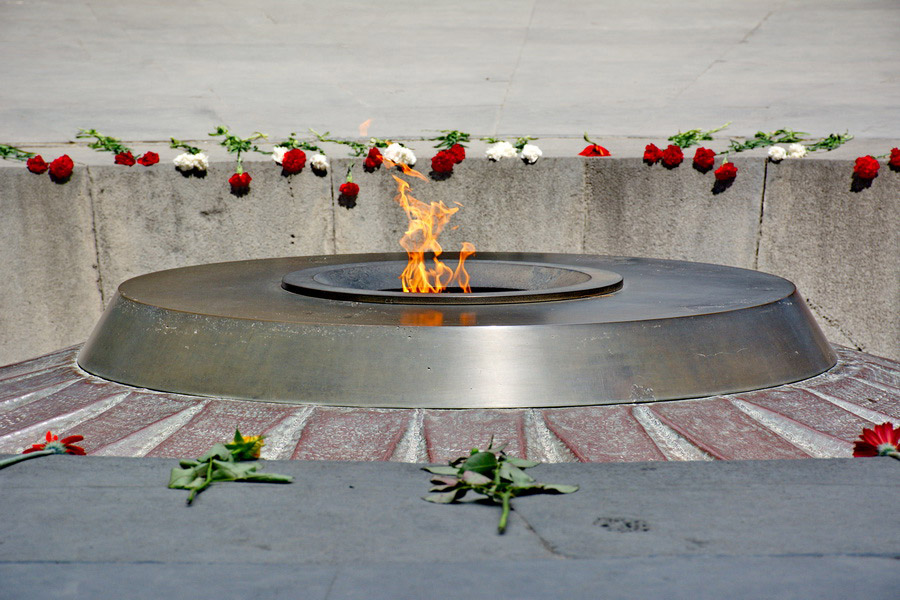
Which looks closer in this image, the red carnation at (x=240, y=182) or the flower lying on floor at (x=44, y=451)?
the flower lying on floor at (x=44, y=451)

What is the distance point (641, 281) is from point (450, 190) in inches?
93.5

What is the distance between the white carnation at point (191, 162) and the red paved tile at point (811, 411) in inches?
183

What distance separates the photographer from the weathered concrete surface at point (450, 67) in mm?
9000

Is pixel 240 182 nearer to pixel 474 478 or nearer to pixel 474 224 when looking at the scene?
pixel 474 224

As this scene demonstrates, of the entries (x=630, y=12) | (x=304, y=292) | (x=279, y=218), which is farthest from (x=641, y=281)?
(x=630, y=12)

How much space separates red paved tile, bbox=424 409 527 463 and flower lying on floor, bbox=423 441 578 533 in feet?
2.76

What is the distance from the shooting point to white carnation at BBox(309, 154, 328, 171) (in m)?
7.31

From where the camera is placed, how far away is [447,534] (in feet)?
6.97

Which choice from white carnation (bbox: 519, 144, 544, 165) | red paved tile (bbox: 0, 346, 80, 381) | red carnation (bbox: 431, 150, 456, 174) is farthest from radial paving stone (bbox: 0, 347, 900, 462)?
red carnation (bbox: 431, 150, 456, 174)

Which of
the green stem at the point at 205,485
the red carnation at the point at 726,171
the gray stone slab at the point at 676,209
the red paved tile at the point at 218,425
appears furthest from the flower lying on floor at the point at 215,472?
the red carnation at the point at 726,171

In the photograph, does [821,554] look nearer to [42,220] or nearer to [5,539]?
[5,539]

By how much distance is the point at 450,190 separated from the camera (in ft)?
24.6

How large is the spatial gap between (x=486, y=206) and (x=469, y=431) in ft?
13.3

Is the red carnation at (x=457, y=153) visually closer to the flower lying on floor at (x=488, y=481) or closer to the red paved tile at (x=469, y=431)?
the red paved tile at (x=469, y=431)
